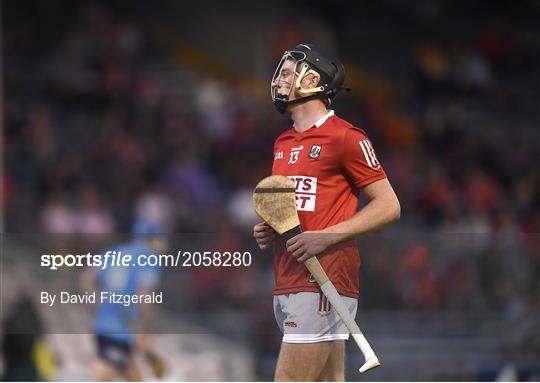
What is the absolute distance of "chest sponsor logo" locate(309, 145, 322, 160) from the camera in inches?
205

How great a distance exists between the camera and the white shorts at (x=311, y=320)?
17.0 ft

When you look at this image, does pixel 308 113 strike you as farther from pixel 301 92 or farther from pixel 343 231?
pixel 343 231

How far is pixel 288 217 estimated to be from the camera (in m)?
5.14

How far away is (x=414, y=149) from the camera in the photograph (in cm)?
1559

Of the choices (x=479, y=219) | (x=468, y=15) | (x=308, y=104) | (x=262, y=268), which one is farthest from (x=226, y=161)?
(x=308, y=104)

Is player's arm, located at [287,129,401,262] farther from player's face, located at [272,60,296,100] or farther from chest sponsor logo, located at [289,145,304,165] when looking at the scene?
player's face, located at [272,60,296,100]

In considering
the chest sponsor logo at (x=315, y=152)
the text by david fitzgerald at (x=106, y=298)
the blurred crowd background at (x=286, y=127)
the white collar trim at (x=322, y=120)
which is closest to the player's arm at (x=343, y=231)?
the chest sponsor logo at (x=315, y=152)

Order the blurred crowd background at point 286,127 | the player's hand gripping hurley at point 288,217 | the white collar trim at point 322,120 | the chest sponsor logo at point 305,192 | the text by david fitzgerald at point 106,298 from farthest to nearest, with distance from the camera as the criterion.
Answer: the blurred crowd background at point 286,127 < the text by david fitzgerald at point 106,298 < the white collar trim at point 322,120 < the chest sponsor logo at point 305,192 < the player's hand gripping hurley at point 288,217

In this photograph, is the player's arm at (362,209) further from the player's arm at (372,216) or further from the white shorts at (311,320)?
the white shorts at (311,320)

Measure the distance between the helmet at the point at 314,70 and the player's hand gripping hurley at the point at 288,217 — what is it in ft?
1.24

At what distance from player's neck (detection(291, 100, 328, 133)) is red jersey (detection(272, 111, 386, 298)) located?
0.21ft

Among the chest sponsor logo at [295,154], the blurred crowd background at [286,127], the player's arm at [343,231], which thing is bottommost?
the blurred crowd background at [286,127]

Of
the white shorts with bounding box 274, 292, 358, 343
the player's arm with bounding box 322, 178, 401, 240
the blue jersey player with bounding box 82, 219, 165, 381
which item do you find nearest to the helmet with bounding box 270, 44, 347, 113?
the player's arm with bounding box 322, 178, 401, 240

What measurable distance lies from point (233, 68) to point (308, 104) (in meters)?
12.1
